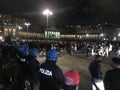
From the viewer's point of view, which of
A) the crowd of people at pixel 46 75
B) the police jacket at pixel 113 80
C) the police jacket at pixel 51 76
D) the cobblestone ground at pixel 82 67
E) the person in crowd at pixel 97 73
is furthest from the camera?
the cobblestone ground at pixel 82 67

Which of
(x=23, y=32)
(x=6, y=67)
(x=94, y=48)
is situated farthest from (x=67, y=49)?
(x=23, y=32)

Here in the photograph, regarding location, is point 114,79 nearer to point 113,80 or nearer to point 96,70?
point 113,80

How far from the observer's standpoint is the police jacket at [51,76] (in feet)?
16.9

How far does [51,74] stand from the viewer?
5.29 metres

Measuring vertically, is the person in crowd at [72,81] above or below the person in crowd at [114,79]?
above

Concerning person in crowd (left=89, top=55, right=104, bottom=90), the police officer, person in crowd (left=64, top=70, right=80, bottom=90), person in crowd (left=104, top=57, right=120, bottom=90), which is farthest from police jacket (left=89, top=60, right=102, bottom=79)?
person in crowd (left=64, top=70, right=80, bottom=90)

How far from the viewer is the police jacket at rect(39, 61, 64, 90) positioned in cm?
516

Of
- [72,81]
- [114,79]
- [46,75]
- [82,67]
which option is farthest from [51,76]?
[82,67]

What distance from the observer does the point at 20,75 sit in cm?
1030

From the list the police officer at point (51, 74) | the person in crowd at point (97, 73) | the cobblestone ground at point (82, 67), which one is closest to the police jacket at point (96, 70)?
the person in crowd at point (97, 73)

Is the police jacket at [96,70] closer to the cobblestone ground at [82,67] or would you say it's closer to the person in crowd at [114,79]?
the person in crowd at [114,79]

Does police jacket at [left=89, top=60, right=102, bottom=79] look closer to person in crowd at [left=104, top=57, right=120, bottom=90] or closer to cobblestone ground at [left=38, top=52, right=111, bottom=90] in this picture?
person in crowd at [left=104, top=57, right=120, bottom=90]

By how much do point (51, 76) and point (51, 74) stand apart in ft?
0.13

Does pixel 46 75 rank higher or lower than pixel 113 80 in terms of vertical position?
higher
